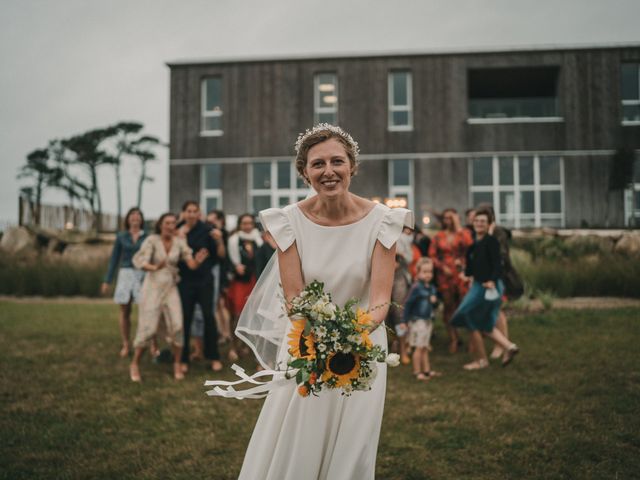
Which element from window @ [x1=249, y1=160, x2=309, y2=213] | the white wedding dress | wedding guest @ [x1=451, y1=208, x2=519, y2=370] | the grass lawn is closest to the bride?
the white wedding dress

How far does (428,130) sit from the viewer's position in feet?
78.7

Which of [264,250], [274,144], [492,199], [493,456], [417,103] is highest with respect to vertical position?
[417,103]

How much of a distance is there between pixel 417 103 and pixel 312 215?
22.4 metres

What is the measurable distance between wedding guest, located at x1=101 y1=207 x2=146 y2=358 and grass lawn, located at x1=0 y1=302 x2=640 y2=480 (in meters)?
0.64

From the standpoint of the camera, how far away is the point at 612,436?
5.00m

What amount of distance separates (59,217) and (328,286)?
28963 mm

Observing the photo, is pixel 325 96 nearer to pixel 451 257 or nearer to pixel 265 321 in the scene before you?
pixel 451 257

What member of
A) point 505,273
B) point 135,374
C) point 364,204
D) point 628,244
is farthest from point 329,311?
point 628,244

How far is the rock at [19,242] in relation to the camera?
21.9 metres

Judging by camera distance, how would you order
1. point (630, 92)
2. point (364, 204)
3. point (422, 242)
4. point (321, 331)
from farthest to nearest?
1. point (630, 92)
2. point (422, 242)
3. point (364, 204)
4. point (321, 331)

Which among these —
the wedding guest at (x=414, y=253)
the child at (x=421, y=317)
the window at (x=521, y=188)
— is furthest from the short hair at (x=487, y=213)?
the window at (x=521, y=188)

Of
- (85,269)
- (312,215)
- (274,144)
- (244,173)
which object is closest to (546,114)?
(274,144)

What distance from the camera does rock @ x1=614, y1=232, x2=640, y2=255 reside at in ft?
59.9

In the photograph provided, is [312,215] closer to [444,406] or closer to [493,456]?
[493,456]
